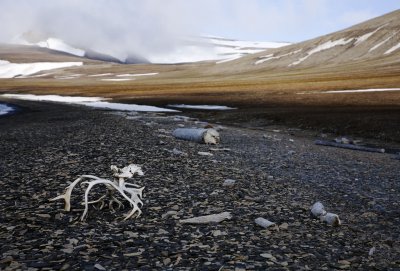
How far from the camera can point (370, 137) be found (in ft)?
87.7

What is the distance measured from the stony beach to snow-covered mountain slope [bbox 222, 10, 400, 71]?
116908 millimetres

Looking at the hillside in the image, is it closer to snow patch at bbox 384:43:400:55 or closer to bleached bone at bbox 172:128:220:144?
snow patch at bbox 384:43:400:55

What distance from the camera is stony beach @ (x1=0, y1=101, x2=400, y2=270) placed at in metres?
7.30

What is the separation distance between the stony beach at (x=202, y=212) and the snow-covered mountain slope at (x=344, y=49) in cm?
11691

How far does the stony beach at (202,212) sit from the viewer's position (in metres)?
7.30

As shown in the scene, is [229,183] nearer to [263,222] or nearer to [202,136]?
[263,222]

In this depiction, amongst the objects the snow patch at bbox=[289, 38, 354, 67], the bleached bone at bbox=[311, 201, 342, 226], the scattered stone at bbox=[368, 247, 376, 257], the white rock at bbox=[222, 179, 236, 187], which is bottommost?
the scattered stone at bbox=[368, 247, 376, 257]

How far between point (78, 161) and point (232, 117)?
24.2 meters

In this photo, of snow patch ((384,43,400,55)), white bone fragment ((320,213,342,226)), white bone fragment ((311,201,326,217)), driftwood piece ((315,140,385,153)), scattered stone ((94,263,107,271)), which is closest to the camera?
scattered stone ((94,263,107,271))

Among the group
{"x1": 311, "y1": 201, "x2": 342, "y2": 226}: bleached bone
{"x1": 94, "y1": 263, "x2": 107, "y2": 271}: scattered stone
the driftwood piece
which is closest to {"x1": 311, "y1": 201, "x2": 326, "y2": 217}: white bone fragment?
{"x1": 311, "y1": 201, "x2": 342, "y2": 226}: bleached bone

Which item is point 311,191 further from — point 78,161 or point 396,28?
point 396,28

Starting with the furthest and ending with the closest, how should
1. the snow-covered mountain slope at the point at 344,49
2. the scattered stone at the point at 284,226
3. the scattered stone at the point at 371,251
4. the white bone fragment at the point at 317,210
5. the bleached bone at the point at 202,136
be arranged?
the snow-covered mountain slope at the point at 344,49 < the bleached bone at the point at 202,136 < the white bone fragment at the point at 317,210 < the scattered stone at the point at 284,226 < the scattered stone at the point at 371,251

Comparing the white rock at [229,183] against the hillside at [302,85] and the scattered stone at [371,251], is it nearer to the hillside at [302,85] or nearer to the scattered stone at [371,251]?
the scattered stone at [371,251]

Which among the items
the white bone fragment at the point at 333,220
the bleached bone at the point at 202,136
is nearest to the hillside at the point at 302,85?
the bleached bone at the point at 202,136
